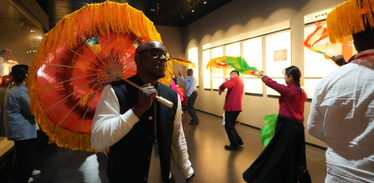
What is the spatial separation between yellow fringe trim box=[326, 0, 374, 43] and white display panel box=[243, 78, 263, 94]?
4494mm

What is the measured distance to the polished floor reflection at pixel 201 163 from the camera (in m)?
3.04

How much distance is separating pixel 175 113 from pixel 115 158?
0.42 meters

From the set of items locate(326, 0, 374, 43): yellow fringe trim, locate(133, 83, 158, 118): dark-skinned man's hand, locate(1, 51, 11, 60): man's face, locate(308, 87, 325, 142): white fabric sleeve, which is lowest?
locate(308, 87, 325, 142): white fabric sleeve

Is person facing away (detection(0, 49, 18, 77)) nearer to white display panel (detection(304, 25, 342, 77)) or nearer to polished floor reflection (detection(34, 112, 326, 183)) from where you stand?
polished floor reflection (detection(34, 112, 326, 183))

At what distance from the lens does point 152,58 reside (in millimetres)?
1153

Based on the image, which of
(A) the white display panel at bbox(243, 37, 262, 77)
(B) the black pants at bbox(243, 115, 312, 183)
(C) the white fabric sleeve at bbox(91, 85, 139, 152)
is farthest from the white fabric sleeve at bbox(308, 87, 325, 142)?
(A) the white display panel at bbox(243, 37, 262, 77)

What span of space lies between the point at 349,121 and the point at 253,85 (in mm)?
4870

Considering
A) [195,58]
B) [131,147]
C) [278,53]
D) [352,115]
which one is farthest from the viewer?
[195,58]

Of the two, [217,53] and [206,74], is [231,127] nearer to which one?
[217,53]

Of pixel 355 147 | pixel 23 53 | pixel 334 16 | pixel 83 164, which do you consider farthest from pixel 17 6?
pixel 355 147

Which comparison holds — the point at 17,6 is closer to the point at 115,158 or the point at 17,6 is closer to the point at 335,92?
the point at 115,158

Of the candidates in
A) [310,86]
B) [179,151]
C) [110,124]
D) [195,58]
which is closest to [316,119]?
[179,151]

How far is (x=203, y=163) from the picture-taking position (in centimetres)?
348

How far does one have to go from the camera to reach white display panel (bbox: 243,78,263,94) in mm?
5570
